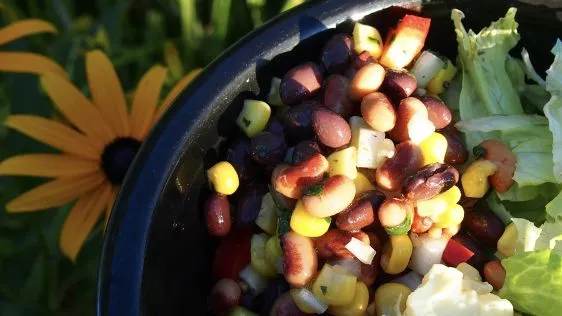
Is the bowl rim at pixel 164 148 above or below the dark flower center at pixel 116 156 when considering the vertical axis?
above

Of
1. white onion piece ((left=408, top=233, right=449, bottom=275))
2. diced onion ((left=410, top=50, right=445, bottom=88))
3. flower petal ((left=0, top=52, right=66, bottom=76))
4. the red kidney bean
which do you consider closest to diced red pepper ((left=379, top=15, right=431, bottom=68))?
diced onion ((left=410, top=50, right=445, bottom=88))

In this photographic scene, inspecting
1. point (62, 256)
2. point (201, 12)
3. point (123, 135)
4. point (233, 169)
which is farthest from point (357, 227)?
point (201, 12)

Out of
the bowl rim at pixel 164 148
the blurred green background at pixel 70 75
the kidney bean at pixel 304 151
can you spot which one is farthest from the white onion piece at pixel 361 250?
the blurred green background at pixel 70 75

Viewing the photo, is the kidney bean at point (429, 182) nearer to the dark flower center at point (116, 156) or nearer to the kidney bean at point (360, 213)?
the kidney bean at point (360, 213)

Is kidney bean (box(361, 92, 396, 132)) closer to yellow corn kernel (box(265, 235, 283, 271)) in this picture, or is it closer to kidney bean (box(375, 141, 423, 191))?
kidney bean (box(375, 141, 423, 191))

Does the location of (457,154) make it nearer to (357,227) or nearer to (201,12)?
(357,227)

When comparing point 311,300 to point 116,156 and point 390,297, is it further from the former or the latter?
Answer: point 116,156
